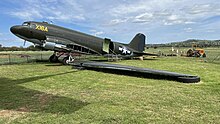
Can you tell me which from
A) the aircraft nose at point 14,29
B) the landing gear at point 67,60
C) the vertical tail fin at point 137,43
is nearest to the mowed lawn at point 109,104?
the landing gear at point 67,60

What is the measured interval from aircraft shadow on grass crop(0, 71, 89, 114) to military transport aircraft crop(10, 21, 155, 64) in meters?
10.3

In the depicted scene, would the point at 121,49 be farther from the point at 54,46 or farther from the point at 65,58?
the point at 54,46

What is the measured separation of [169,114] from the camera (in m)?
5.01

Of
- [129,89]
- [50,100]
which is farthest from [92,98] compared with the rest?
[129,89]

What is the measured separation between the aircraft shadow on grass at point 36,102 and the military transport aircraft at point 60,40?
407 inches

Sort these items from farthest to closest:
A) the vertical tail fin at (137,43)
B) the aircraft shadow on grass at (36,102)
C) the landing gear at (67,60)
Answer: the vertical tail fin at (137,43)
the landing gear at (67,60)
the aircraft shadow on grass at (36,102)

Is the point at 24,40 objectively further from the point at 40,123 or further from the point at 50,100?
the point at 40,123

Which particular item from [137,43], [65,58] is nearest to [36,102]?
[65,58]

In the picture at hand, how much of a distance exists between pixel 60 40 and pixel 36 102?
12623 millimetres

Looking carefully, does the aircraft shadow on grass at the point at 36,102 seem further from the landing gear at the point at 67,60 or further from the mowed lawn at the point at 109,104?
the landing gear at the point at 67,60

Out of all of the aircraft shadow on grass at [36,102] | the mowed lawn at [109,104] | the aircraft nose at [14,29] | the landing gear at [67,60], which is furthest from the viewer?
the aircraft nose at [14,29]

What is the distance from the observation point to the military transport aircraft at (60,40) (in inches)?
690

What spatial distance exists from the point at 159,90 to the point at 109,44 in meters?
15.9

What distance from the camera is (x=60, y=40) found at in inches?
716
